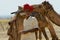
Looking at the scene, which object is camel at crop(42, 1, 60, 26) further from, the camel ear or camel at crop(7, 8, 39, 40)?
camel at crop(7, 8, 39, 40)

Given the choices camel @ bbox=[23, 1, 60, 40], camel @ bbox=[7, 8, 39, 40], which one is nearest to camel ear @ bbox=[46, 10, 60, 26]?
camel @ bbox=[23, 1, 60, 40]

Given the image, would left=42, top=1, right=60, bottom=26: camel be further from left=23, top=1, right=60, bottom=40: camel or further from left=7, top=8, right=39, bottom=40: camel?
left=7, top=8, right=39, bottom=40: camel

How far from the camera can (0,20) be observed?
6.92m

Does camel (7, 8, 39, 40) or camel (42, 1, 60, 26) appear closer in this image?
camel (7, 8, 39, 40)

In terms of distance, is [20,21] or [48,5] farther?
[48,5]

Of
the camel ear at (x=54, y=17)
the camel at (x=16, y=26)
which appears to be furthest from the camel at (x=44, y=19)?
the camel at (x=16, y=26)

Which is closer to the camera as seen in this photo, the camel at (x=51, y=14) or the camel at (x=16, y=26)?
the camel at (x=16, y=26)

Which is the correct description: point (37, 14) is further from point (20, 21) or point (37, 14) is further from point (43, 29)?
point (20, 21)

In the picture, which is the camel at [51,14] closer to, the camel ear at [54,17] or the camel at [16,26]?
the camel ear at [54,17]

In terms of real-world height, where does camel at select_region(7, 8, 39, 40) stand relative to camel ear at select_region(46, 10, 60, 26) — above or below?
below

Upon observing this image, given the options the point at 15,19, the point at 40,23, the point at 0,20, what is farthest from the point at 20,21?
the point at 0,20

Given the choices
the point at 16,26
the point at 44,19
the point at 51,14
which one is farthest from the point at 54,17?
the point at 16,26

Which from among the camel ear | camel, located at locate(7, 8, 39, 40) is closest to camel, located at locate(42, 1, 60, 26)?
the camel ear

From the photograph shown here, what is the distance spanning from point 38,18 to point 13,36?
1.23 feet
